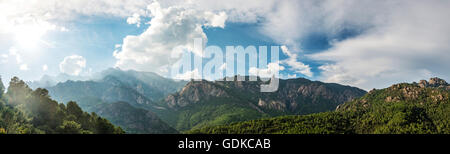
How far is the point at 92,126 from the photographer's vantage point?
7306cm

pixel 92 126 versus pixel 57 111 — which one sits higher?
pixel 57 111

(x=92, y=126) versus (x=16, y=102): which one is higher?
(x=16, y=102)
